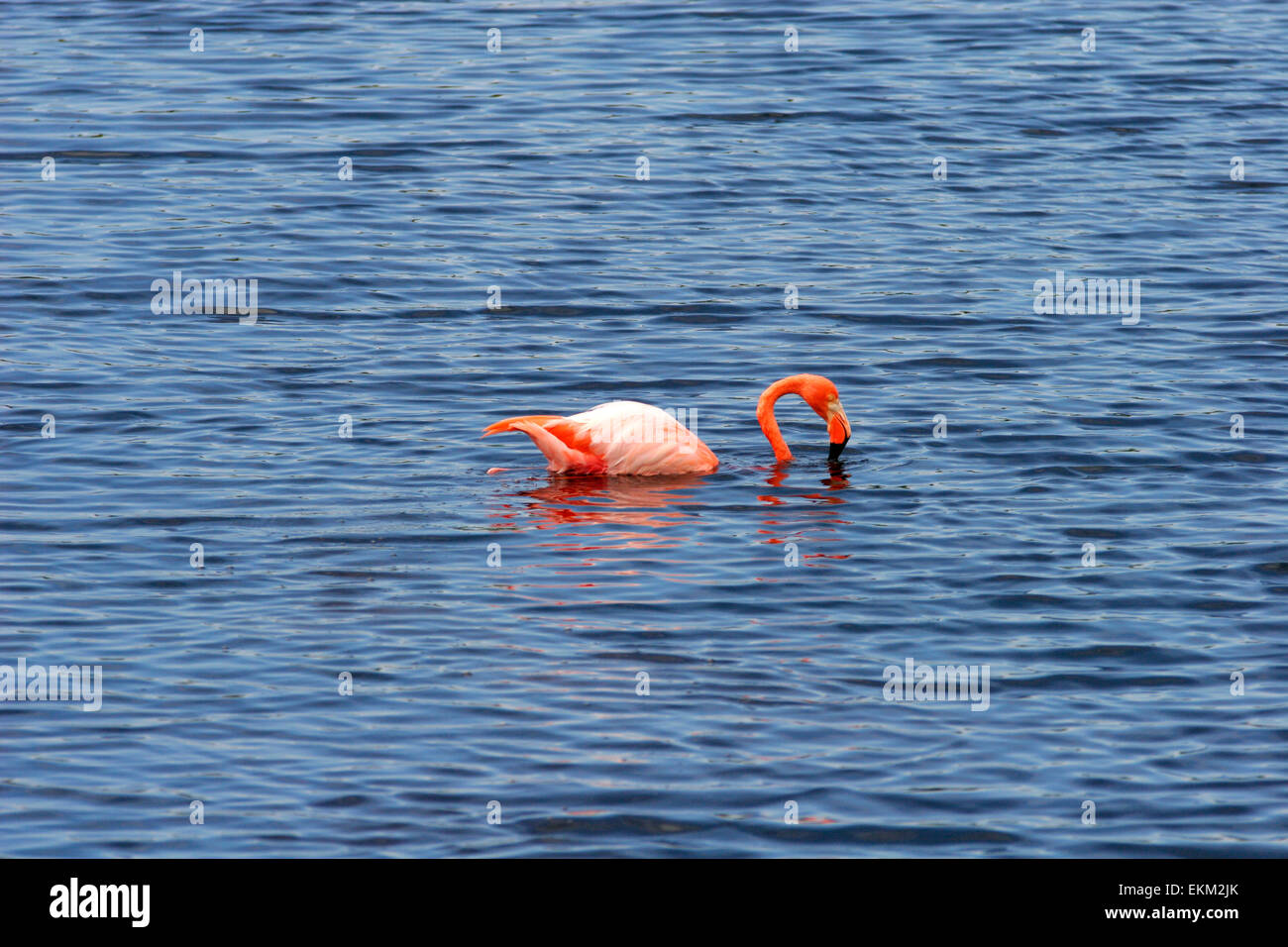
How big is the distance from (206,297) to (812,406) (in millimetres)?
6679

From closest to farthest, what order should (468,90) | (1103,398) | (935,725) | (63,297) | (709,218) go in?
(935,725)
(1103,398)
(63,297)
(709,218)
(468,90)

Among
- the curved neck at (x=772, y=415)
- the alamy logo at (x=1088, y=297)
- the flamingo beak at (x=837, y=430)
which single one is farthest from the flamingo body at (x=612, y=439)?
the alamy logo at (x=1088, y=297)

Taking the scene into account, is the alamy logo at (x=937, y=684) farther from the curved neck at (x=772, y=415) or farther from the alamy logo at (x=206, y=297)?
the alamy logo at (x=206, y=297)

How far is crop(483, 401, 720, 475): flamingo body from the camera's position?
13086 mm

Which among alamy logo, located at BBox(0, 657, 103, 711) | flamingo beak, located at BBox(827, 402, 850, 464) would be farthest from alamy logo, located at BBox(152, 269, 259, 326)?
alamy logo, located at BBox(0, 657, 103, 711)

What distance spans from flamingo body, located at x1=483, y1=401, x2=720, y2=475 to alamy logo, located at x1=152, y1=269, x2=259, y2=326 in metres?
4.86

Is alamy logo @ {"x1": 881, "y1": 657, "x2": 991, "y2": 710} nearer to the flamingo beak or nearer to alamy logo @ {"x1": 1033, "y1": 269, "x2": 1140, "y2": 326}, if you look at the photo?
the flamingo beak

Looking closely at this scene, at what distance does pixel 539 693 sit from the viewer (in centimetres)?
974

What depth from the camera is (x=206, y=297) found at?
17.4 meters

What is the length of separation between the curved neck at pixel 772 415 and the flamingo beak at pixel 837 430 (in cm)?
34

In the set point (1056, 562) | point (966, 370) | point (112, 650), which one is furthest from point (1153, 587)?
point (112, 650)

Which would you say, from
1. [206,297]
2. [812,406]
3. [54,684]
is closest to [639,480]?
[812,406]
